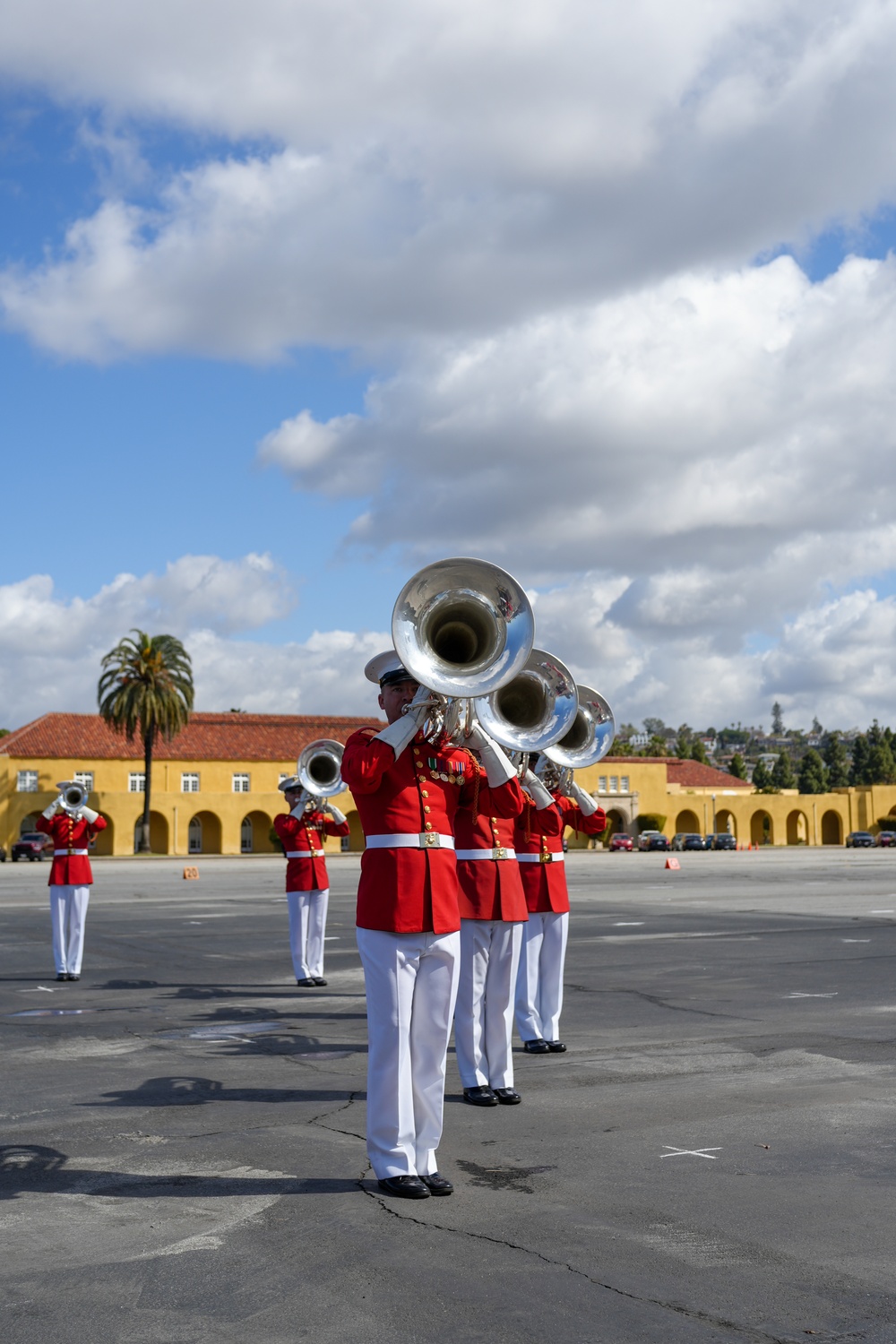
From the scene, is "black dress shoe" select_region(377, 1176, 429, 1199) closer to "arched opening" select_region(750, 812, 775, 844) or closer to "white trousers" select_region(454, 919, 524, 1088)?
"white trousers" select_region(454, 919, 524, 1088)

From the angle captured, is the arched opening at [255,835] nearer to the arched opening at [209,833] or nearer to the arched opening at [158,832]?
the arched opening at [209,833]

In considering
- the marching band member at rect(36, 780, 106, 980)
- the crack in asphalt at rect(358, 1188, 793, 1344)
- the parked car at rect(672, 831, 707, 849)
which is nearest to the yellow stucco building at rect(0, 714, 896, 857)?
the parked car at rect(672, 831, 707, 849)

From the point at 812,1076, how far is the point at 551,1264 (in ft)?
13.7

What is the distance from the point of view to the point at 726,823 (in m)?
91.2

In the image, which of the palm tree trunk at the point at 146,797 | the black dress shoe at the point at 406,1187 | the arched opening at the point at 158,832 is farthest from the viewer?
the arched opening at the point at 158,832

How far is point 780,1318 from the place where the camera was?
4324mm

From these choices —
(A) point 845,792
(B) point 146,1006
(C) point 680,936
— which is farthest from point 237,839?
(B) point 146,1006

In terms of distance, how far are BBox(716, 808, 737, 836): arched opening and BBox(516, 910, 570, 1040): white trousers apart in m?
81.2

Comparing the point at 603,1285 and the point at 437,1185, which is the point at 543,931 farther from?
the point at 603,1285

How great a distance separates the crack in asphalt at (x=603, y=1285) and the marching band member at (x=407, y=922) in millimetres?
311

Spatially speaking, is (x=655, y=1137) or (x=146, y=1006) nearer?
(x=655, y=1137)

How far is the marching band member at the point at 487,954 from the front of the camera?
783 centimetres

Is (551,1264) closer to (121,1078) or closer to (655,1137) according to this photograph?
(655,1137)

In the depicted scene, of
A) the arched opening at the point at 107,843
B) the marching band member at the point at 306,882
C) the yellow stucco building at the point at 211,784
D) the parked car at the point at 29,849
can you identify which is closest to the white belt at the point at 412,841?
the marching band member at the point at 306,882
